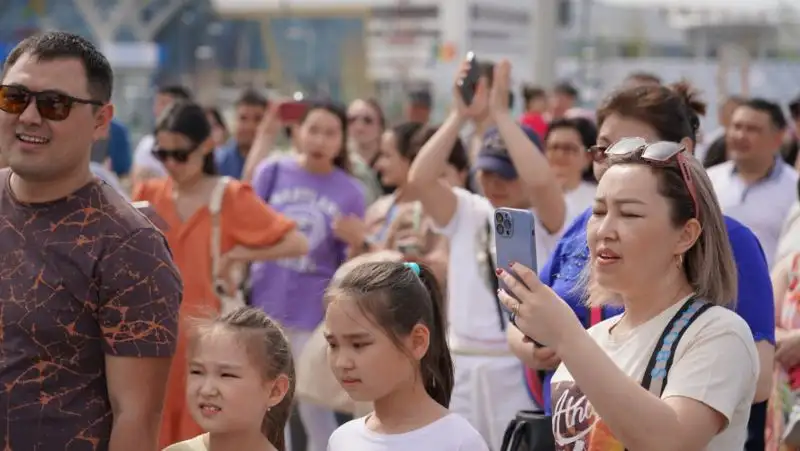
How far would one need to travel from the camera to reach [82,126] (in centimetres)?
409

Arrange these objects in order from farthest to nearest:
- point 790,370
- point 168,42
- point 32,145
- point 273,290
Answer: point 168,42 → point 273,290 → point 790,370 → point 32,145

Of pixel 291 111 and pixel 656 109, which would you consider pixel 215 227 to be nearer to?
pixel 656 109

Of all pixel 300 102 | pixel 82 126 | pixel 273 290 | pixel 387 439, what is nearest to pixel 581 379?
pixel 387 439

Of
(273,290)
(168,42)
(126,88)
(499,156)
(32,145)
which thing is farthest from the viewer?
(168,42)

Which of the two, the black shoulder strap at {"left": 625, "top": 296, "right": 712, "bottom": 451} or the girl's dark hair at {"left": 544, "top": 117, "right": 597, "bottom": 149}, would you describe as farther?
the girl's dark hair at {"left": 544, "top": 117, "right": 597, "bottom": 149}

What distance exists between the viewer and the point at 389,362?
4078 millimetres

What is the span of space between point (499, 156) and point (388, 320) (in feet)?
9.21

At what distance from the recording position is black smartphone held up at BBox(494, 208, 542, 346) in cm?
335

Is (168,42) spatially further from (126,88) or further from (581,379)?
(581,379)

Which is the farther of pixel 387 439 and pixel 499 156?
pixel 499 156

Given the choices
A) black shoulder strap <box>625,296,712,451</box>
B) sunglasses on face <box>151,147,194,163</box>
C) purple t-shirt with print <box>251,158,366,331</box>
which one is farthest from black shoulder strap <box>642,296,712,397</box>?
purple t-shirt with print <box>251,158,366,331</box>

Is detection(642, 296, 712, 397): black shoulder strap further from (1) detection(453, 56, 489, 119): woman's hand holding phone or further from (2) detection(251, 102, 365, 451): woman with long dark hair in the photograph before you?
(2) detection(251, 102, 365, 451): woman with long dark hair

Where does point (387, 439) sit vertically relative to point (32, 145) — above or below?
below

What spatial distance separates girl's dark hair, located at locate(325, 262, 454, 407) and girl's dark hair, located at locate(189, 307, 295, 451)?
24cm
